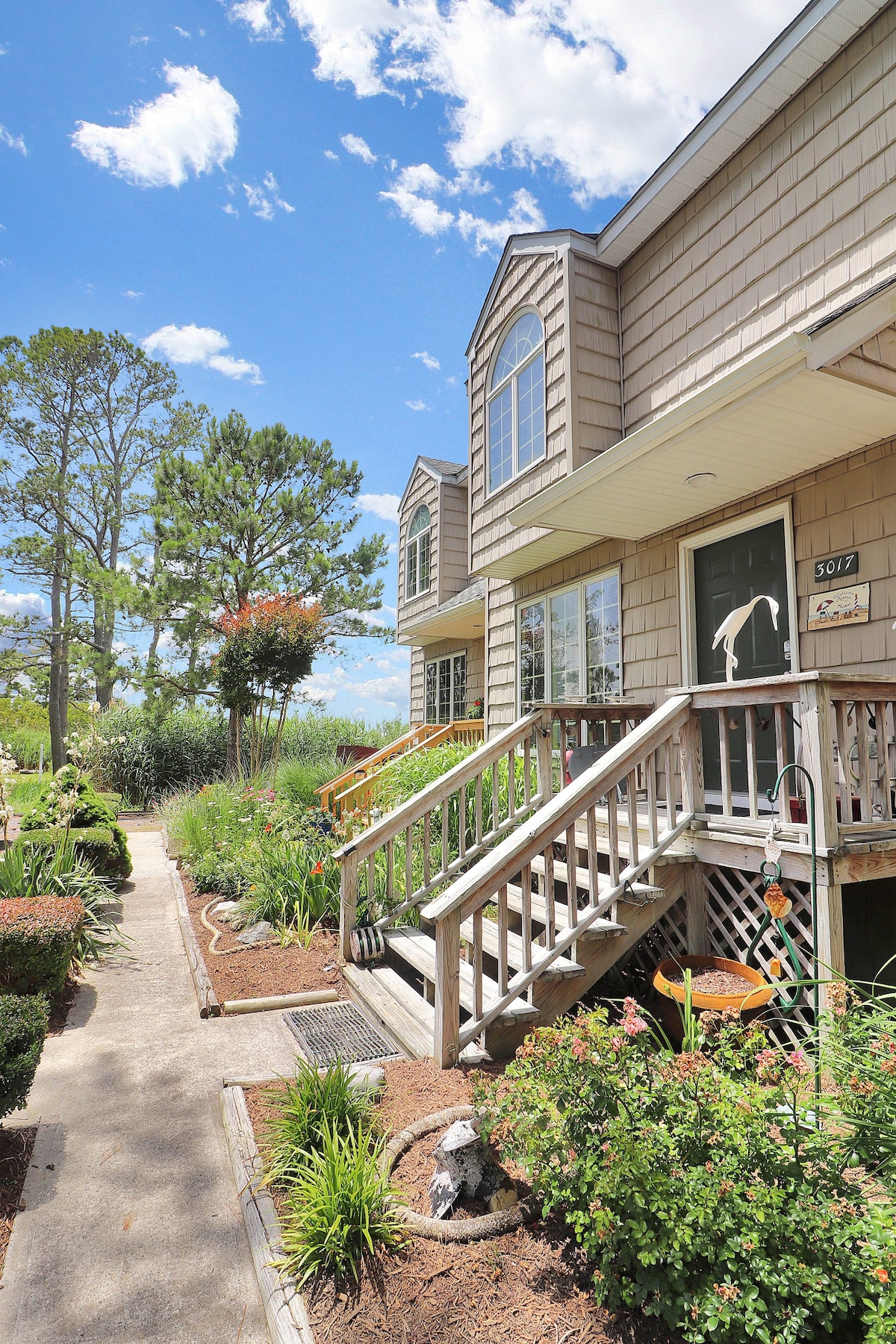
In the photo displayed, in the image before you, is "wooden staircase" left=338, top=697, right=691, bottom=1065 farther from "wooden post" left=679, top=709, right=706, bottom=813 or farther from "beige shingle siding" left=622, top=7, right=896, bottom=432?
"beige shingle siding" left=622, top=7, right=896, bottom=432

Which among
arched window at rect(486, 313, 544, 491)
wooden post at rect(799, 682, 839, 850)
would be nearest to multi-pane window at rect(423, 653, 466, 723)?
arched window at rect(486, 313, 544, 491)

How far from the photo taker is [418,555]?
13.5 meters

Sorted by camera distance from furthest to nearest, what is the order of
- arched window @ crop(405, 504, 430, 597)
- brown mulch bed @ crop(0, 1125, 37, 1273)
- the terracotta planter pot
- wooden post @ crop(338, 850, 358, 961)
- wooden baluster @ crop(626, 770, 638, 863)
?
arched window @ crop(405, 504, 430, 597) < wooden post @ crop(338, 850, 358, 961) < wooden baluster @ crop(626, 770, 638, 863) < the terracotta planter pot < brown mulch bed @ crop(0, 1125, 37, 1273)

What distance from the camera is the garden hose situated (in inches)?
208

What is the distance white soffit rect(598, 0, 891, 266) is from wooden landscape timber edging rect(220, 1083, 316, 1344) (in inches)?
284

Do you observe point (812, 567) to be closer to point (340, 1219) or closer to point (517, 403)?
point (517, 403)

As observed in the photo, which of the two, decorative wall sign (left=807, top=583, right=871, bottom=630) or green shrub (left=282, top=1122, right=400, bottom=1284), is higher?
decorative wall sign (left=807, top=583, right=871, bottom=630)

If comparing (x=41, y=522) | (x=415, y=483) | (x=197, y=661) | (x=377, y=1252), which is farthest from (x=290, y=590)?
(x=377, y=1252)

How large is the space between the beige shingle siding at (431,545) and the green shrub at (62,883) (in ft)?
24.4

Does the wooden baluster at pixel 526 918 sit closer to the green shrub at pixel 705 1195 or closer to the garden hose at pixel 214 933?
the green shrub at pixel 705 1195

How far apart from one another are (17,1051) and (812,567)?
515cm

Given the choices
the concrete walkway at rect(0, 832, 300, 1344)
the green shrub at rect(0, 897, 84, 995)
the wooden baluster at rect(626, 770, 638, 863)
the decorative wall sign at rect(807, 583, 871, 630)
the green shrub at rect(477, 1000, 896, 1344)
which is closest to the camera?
the green shrub at rect(477, 1000, 896, 1344)

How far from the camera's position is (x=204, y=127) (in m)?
8.40

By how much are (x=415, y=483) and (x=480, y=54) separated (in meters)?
8.37
